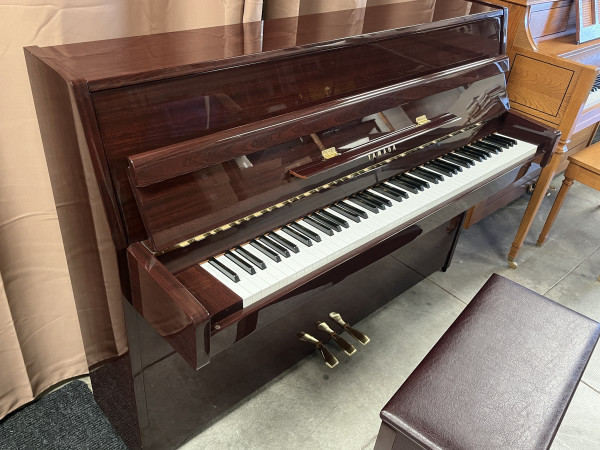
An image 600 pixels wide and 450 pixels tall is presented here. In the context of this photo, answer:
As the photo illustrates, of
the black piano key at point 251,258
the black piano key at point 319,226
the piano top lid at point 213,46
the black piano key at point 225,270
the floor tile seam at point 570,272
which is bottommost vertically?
the floor tile seam at point 570,272

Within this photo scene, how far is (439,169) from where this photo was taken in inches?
65.7

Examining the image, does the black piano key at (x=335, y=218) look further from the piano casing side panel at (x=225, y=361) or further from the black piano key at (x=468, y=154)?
the black piano key at (x=468, y=154)

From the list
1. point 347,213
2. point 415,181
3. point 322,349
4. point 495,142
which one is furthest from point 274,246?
point 495,142

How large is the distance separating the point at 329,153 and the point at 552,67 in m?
1.27

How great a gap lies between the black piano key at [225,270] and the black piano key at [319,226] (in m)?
0.29

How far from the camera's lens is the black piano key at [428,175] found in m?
1.61

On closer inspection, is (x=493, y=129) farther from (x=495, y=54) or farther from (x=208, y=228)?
(x=208, y=228)

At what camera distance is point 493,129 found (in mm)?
1971

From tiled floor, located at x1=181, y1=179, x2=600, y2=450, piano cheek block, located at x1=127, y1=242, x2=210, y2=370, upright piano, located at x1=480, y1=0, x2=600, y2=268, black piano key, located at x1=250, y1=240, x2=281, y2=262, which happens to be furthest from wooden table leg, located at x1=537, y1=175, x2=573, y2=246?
piano cheek block, located at x1=127, y1=242, x2=210, y2=370

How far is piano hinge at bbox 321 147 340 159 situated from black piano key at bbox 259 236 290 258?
276mm

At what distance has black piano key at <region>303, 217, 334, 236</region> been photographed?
1293 mm

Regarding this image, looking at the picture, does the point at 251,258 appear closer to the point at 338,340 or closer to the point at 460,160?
the point at 338,340

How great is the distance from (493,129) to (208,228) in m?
1.31

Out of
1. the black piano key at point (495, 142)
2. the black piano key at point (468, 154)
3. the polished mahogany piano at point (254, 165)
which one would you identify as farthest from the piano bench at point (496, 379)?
the black piano key at point (495, 142)
